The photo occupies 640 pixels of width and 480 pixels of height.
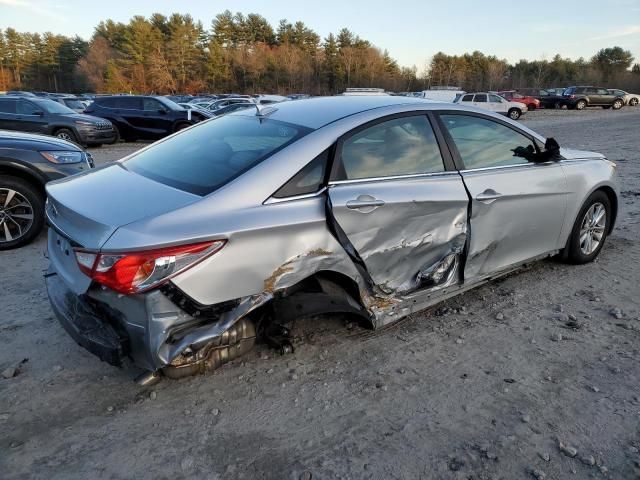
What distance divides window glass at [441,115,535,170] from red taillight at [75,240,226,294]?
2.11 meters

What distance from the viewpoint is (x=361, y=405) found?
257 centimetres

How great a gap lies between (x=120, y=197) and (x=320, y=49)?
8649 cm

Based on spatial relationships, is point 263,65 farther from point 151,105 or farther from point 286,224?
point 286,224

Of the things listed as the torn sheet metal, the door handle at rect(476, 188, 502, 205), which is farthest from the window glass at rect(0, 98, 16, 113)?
the door handle at rect(476, 188, 502, 205)

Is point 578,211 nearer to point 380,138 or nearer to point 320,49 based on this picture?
point 380,138

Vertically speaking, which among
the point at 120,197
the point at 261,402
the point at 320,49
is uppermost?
the point at 320,49

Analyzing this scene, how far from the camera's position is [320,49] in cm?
8281

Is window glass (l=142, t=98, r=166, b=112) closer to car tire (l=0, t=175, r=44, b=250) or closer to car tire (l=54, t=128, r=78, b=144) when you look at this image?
car tire (l=54, t=128, r=78, b=144)

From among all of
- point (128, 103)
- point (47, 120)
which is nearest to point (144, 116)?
point (128, 103)

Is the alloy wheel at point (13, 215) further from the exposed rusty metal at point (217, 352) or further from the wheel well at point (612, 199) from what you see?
the wheel well at point (612, 199)

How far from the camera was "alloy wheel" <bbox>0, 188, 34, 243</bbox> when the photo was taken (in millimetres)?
4941

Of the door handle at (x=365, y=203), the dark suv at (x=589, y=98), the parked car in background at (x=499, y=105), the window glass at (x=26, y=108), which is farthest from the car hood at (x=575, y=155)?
the dark suv at (x=589, y=98)

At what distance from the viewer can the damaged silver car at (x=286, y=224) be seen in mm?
2293

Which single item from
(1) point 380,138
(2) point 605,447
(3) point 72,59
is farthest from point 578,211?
(3) point 72,59
